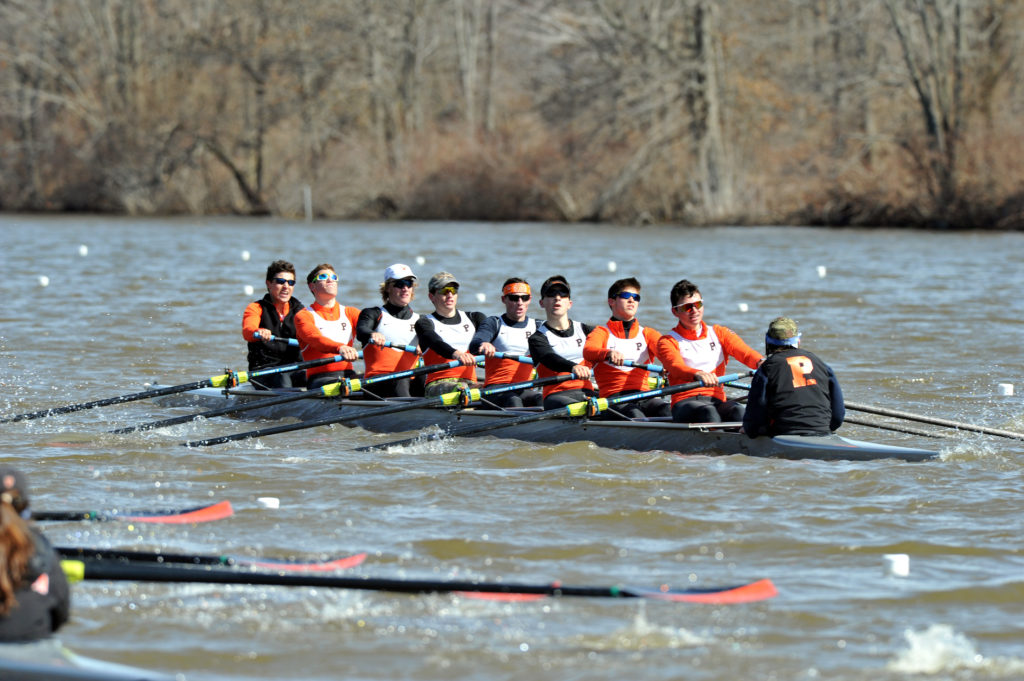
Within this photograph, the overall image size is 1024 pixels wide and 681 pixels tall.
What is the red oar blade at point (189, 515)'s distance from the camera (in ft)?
22.9

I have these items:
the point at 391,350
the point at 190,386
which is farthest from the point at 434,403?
the point at 190,386

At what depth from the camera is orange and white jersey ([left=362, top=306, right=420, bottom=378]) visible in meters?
10.5

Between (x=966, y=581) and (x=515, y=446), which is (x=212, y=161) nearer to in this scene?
(x=515, y=446)

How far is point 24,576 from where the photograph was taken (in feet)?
15.3

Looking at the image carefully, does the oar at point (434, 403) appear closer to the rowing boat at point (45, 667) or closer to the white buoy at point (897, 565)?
the white buoy at point (897, 565)

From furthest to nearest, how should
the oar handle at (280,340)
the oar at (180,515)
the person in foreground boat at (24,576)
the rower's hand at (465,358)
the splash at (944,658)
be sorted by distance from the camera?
1. the oar handle at (280,340)
2. the rower's hand at (465,358)
3. the oar at (180,515)
4. the splash at (944,658)
5. the person in foreground boat at (24,576)

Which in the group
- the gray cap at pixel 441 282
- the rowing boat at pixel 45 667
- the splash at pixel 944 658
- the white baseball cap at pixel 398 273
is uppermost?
the white baseball cap at pixel 398 273

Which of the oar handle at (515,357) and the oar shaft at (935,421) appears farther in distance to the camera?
the oar handle at (515,357)

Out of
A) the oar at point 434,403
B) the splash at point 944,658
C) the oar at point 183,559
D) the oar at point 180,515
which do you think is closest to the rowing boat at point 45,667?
the oar at point 183,559

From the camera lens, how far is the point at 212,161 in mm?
43344

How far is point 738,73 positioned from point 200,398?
26.2 m

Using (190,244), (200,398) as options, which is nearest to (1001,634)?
(200,398)

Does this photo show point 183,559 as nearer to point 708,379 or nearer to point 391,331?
point 708,379

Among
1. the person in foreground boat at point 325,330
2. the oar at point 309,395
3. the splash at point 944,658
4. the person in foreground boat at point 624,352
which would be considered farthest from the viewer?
the person in foreground boat at point 325,330
